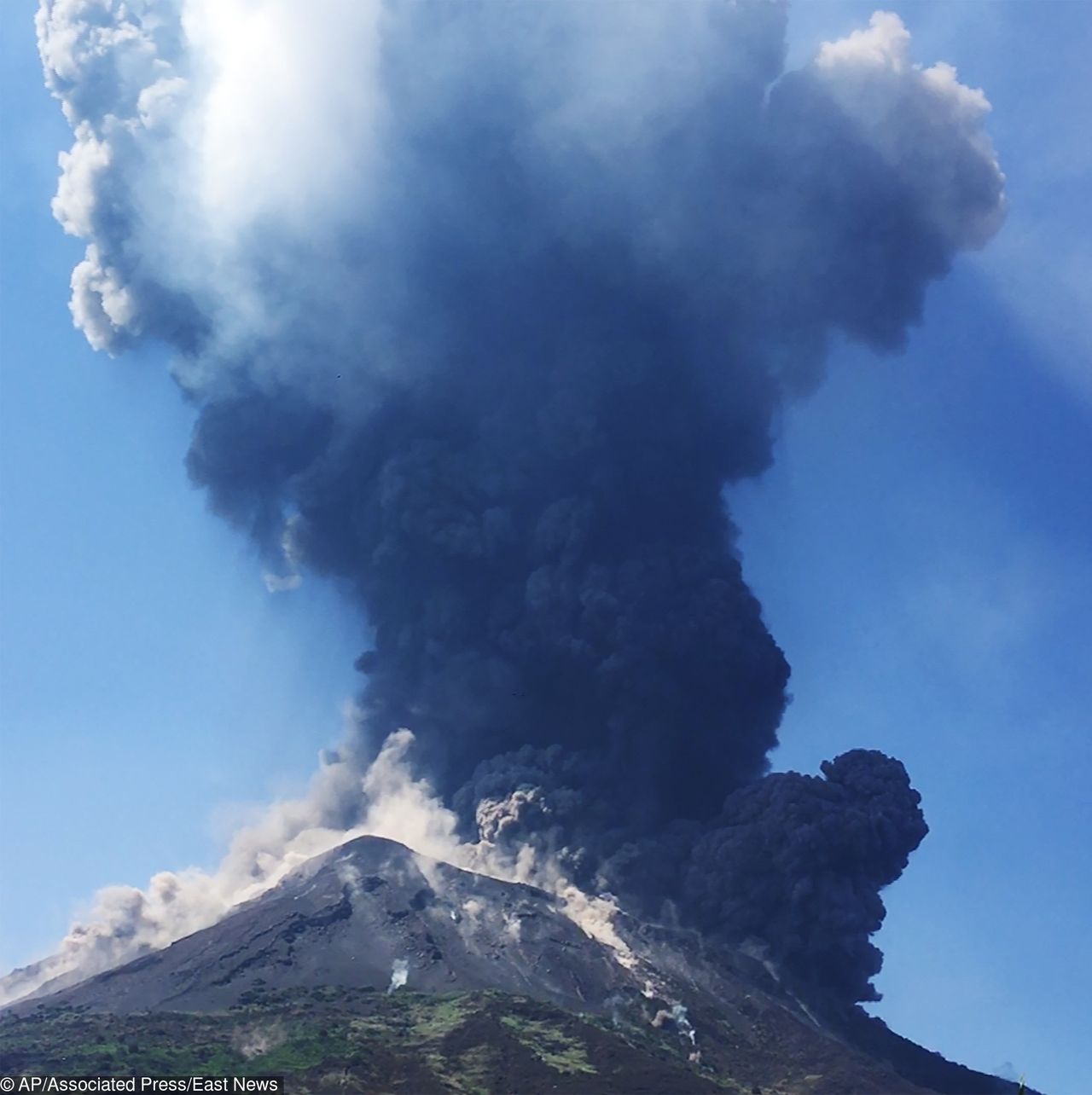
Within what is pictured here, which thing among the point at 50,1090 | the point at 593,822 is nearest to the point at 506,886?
the point at 593,822

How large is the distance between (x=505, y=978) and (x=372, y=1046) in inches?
589

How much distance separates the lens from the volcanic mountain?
7831cm

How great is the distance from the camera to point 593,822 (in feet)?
316

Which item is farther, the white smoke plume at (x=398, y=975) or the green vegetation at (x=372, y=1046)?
the white smoke plume at (x=398, y=975)

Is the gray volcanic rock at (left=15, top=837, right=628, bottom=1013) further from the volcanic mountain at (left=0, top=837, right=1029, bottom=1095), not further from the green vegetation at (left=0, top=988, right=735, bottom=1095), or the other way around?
the green vegetation at (left=0, top=988, right=735, bottom=1095)

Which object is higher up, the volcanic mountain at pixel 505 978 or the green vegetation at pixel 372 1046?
the volcanic mountain at pixel 505 978

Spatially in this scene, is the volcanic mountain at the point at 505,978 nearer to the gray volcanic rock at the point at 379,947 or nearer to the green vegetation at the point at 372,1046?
the gray volcanic rock at the point at 379,947

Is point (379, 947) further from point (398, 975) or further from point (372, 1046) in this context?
point (372, 1046)

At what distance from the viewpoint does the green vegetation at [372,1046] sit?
6694 cm

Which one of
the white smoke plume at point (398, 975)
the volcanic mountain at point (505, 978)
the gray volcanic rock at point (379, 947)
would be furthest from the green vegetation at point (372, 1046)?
the gray volcanic rock at point (379, 947)

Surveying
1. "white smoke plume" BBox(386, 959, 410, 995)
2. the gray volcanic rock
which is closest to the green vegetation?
"white smoke plume" BBox(386, 959, 410, 995)

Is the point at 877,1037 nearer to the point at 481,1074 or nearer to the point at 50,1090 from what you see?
the point at 481,1074

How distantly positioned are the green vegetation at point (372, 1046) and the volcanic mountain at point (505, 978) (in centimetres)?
46

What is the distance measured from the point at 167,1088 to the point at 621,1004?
2753 centimetres
